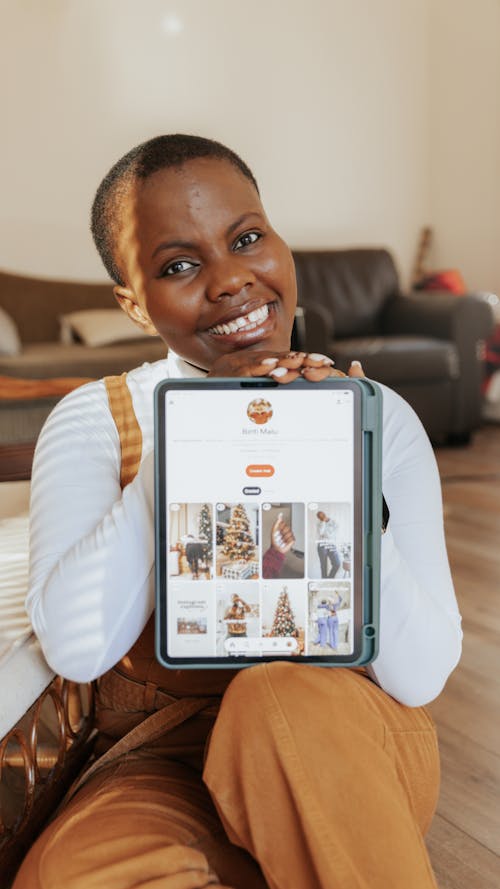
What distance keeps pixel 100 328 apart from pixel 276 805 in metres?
3.05

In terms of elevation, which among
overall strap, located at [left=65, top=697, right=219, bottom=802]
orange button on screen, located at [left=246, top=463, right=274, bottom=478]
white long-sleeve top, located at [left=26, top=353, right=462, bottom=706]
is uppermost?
orange button on screen, located at [left=246, top=463, right=274, bottom=478]

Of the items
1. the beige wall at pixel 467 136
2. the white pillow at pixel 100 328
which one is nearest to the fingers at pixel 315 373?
the white pillow at pixel 100 328

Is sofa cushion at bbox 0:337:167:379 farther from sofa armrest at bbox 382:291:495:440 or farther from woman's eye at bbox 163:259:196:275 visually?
woman's eye at bbox 163:259:196:275

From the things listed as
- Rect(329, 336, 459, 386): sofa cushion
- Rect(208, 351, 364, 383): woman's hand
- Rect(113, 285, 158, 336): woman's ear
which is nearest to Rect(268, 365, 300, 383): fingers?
Rect(208, 351, 364, 383): woman's hand

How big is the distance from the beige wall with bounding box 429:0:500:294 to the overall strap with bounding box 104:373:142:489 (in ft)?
13.8

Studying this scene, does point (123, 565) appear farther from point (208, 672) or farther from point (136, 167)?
point (136, 167)

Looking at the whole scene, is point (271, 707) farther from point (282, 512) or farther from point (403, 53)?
point (403, 53)

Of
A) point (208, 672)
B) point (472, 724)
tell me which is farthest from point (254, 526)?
point (472, 724)

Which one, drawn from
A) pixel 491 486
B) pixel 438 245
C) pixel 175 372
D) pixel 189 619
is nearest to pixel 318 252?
pixel 438 245

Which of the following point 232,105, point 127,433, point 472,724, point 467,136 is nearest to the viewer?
point 127,433

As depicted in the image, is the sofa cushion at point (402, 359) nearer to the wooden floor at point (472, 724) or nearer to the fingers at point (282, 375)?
the wooden floor at point (472, 724)

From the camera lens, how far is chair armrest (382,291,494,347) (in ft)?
12.8

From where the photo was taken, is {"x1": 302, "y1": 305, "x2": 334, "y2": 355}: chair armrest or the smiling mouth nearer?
the smiling mouth

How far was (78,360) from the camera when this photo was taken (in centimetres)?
316
